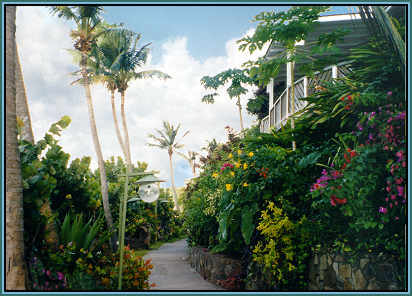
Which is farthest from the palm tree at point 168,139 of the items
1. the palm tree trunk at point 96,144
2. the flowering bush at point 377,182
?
the flowering bush at point 377,182

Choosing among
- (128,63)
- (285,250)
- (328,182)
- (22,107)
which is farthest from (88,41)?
(328,182)

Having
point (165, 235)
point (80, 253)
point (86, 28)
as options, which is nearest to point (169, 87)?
point (80, 253)

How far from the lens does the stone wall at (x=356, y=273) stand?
412 centimetres

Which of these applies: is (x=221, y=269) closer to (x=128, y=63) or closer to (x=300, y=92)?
(x=300, y=92)

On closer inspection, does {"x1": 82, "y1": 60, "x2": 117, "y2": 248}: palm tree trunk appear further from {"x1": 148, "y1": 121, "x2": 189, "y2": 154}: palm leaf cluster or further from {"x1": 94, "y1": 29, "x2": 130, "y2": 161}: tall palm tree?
{"x1": 148, "y1": 121, "x2": 189, "y2": 154}: palm leaf cluster


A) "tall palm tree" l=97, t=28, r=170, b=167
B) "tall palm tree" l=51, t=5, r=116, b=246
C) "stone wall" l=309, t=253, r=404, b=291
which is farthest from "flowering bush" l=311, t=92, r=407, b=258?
"tall palm tree" l=97, t=28, r=170, b=167

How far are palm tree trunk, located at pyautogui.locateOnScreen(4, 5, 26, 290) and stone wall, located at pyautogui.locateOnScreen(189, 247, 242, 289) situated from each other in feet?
11.1

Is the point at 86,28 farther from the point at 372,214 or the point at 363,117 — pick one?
the point at 372,214

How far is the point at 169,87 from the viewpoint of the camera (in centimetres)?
613

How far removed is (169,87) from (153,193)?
7.57ft

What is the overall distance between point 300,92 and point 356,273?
6.46 metres

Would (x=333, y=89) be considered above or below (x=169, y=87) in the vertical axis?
below

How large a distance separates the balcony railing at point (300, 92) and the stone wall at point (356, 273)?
300cm

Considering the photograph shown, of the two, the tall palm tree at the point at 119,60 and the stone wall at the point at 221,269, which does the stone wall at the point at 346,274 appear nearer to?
the stone wall at the point at 221,269
